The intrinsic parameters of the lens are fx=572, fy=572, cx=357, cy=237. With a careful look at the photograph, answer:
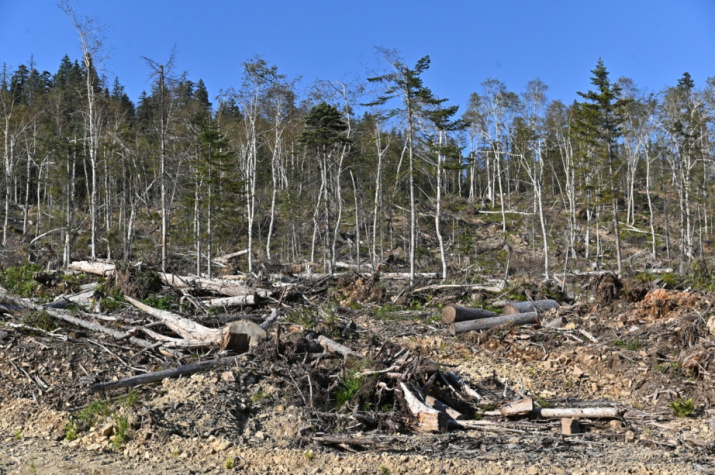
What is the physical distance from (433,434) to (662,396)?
12.4 ft

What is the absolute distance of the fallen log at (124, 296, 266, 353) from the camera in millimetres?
8625

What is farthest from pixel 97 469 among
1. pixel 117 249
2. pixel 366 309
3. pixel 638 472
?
pixel 117 249

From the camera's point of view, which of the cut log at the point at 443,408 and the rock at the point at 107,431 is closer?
the rock at the point at 107,431

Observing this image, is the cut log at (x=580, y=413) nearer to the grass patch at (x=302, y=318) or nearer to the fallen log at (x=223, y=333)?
the fallen log at (x=223, y=333)

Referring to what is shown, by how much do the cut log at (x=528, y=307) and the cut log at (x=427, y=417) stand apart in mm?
6483

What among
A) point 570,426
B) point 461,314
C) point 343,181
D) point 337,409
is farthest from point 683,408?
point 343,181

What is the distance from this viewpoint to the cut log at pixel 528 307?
513 inches

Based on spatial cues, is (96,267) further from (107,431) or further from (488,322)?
(488,322)

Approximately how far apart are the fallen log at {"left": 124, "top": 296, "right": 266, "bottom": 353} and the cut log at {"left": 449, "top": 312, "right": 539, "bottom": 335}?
15.6 ft

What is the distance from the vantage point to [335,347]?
358 inches

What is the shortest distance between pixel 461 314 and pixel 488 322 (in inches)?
23.9

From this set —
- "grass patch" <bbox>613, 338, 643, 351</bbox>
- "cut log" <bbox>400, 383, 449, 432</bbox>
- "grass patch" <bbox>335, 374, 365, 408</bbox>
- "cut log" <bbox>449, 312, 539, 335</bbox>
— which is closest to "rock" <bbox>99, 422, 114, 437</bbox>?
"grass patch" <bbox>335, 374, 365, 408</bbox>

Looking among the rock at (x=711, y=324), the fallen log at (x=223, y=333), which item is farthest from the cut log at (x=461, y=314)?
the fallen log at (x=223, y=333)

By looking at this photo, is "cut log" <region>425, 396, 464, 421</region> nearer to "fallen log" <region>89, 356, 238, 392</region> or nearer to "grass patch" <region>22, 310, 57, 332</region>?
"fallen log" <region>89, 356, 238, 392</region>
